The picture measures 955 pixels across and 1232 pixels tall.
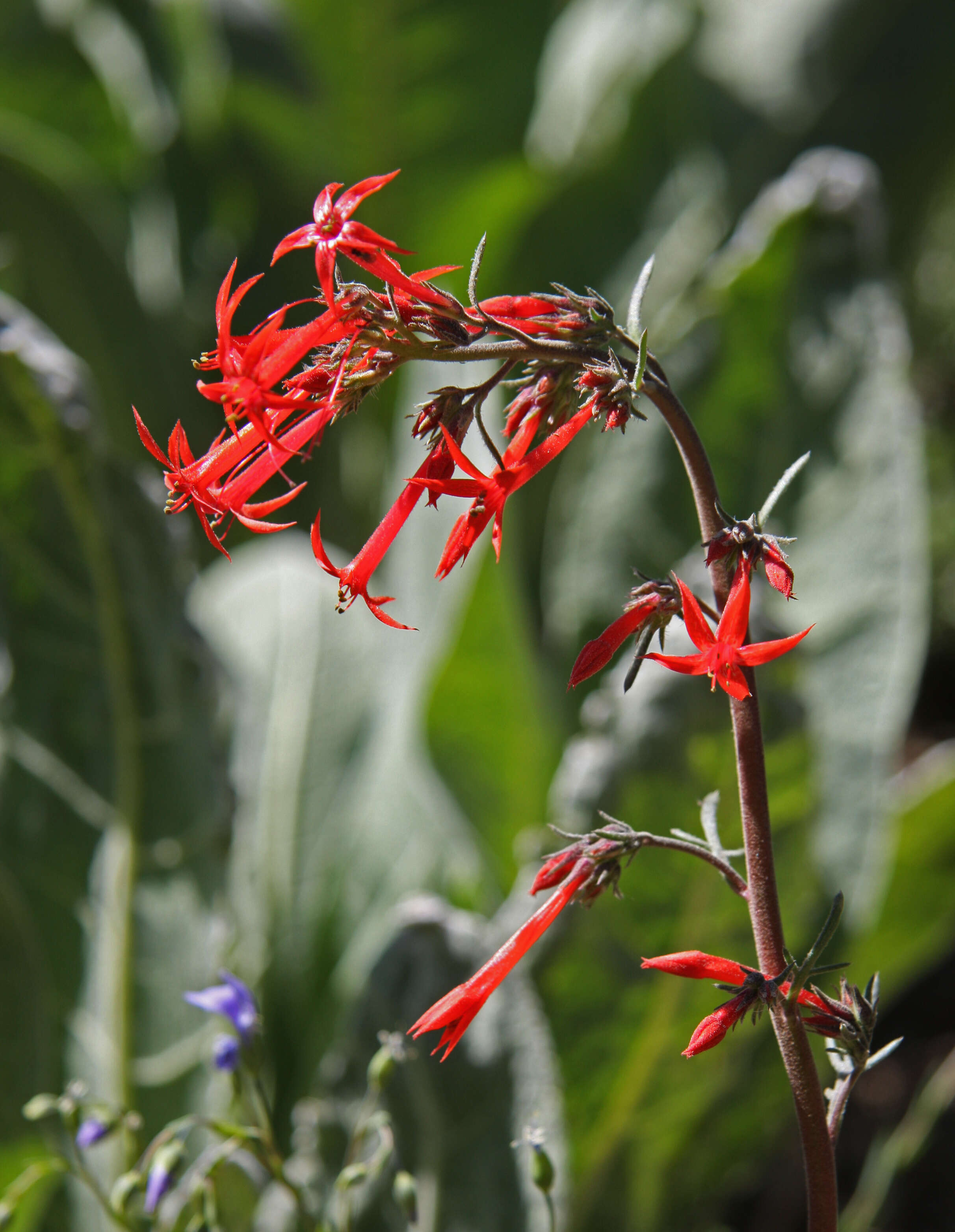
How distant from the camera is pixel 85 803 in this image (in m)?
0.60

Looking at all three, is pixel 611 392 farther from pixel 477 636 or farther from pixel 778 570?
pixel 477 636

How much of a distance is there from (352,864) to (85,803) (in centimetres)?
23

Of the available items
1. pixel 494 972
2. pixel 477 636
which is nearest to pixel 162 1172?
pixel 494 972

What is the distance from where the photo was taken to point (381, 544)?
0.23 meters

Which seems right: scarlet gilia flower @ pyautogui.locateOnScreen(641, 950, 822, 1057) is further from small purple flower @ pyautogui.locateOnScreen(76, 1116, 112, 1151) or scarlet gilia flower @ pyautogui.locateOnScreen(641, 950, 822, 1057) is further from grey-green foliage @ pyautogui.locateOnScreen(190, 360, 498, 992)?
grey-green foliage @ pyautogui.locateOnScreen(190, 360, 498, 992)

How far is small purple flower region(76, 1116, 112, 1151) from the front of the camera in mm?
354

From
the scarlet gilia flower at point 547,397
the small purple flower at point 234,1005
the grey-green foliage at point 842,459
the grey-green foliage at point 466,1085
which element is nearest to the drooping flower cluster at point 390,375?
the scarlet gilia flower at point 547,397

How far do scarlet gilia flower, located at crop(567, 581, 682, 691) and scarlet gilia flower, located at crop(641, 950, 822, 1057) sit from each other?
0.06 m

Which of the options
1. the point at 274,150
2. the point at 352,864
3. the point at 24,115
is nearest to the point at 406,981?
the point at 352,864

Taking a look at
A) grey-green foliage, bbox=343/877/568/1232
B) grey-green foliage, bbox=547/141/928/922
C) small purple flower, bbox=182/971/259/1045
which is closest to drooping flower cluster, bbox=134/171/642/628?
small purple flower, bbox=182/971/259/1045

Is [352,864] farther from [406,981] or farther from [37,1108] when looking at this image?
[37,1108]

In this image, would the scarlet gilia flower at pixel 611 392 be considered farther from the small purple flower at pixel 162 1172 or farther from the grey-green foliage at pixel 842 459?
the grey-green foliage at pixel 842 459

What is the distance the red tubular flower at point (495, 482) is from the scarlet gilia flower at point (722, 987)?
0.09m

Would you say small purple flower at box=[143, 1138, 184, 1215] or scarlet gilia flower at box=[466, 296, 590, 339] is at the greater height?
scarlet gilia flower at box=[466, 296, 590, 339]
